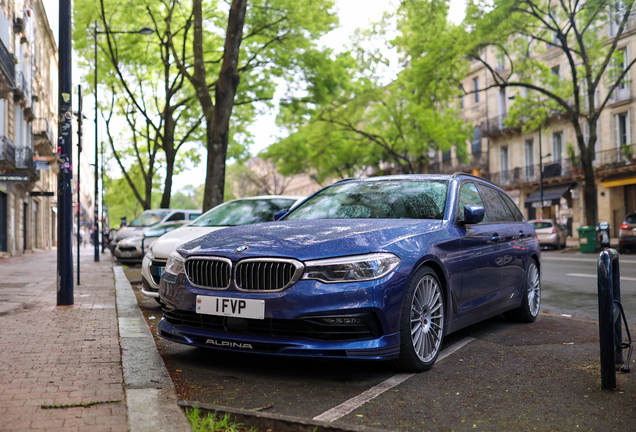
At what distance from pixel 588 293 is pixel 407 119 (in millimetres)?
26146

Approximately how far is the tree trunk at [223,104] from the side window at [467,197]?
9.48 m

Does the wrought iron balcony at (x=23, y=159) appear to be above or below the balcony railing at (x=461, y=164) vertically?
below

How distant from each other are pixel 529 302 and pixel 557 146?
3530 centimetres

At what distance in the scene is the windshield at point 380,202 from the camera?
5195 millimetres

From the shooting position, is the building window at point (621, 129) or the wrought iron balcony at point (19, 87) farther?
the building window at point (621, 129)

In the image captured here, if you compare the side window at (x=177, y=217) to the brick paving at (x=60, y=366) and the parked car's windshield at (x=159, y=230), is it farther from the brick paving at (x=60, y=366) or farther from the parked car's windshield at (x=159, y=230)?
the brick paving at (x=60, y=366)

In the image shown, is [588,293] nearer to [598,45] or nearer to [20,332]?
[20,332]

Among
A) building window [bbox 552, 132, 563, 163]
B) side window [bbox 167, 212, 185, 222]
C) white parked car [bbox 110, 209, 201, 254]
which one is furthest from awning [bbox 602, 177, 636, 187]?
side window [bbox 167, 212, 185, 222]

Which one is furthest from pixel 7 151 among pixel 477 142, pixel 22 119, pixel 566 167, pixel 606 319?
pixel 477 142

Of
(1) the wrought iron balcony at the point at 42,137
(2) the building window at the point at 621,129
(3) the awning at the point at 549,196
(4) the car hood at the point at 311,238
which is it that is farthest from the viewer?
(3) the awning at the point at 549,196

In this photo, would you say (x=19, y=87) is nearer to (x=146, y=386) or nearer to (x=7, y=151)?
(x=7, y=151)

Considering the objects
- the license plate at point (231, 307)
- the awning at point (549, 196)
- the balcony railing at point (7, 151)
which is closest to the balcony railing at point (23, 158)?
the balcony railing at point (7, 151)

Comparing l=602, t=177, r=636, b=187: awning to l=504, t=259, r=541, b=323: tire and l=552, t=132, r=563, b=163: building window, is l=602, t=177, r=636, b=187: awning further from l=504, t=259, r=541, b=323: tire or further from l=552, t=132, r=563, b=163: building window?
A: l=504, t=259, r=541, b=323: tire

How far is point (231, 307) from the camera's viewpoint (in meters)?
4.12
